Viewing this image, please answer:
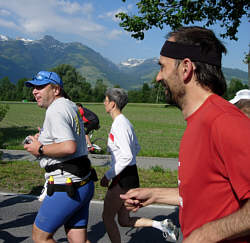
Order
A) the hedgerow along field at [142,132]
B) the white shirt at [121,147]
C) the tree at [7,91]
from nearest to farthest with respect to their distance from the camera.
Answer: the white shirt at [121,147] → the hedgerow along field at [142,132] → the tree at [7,91]

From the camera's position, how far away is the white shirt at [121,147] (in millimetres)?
3447

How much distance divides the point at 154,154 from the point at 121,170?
25.7 feet

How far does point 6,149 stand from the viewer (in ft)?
38.4

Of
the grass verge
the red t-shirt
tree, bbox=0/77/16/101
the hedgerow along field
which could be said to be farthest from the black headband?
tree, bbox=0/77/16/101

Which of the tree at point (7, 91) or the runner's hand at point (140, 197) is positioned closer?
the runner's hand at point (140, 197)

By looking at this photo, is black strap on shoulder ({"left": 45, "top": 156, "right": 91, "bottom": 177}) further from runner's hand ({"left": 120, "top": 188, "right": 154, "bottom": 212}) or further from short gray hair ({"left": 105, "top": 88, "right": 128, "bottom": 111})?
short gray hair ({"left": 105, "top": 88, "right": 128, "bottom": 111})

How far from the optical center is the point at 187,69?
1.57 meters

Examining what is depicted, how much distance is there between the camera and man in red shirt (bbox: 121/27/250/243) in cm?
126

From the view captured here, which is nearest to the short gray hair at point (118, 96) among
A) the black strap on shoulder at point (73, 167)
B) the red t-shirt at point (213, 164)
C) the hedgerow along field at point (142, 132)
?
the black strap on shoulder at point (73, 167)

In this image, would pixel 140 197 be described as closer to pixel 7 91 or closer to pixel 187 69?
pixel 187 69

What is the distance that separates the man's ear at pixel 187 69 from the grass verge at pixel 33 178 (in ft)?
16.3

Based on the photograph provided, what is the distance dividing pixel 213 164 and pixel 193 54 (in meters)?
0.57

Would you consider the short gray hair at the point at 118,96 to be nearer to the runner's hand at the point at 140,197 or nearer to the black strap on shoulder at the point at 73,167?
the black strap on shoulder at the point at 73,167

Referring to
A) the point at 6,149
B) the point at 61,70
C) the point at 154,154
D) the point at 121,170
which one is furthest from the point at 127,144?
the point at 61,70
